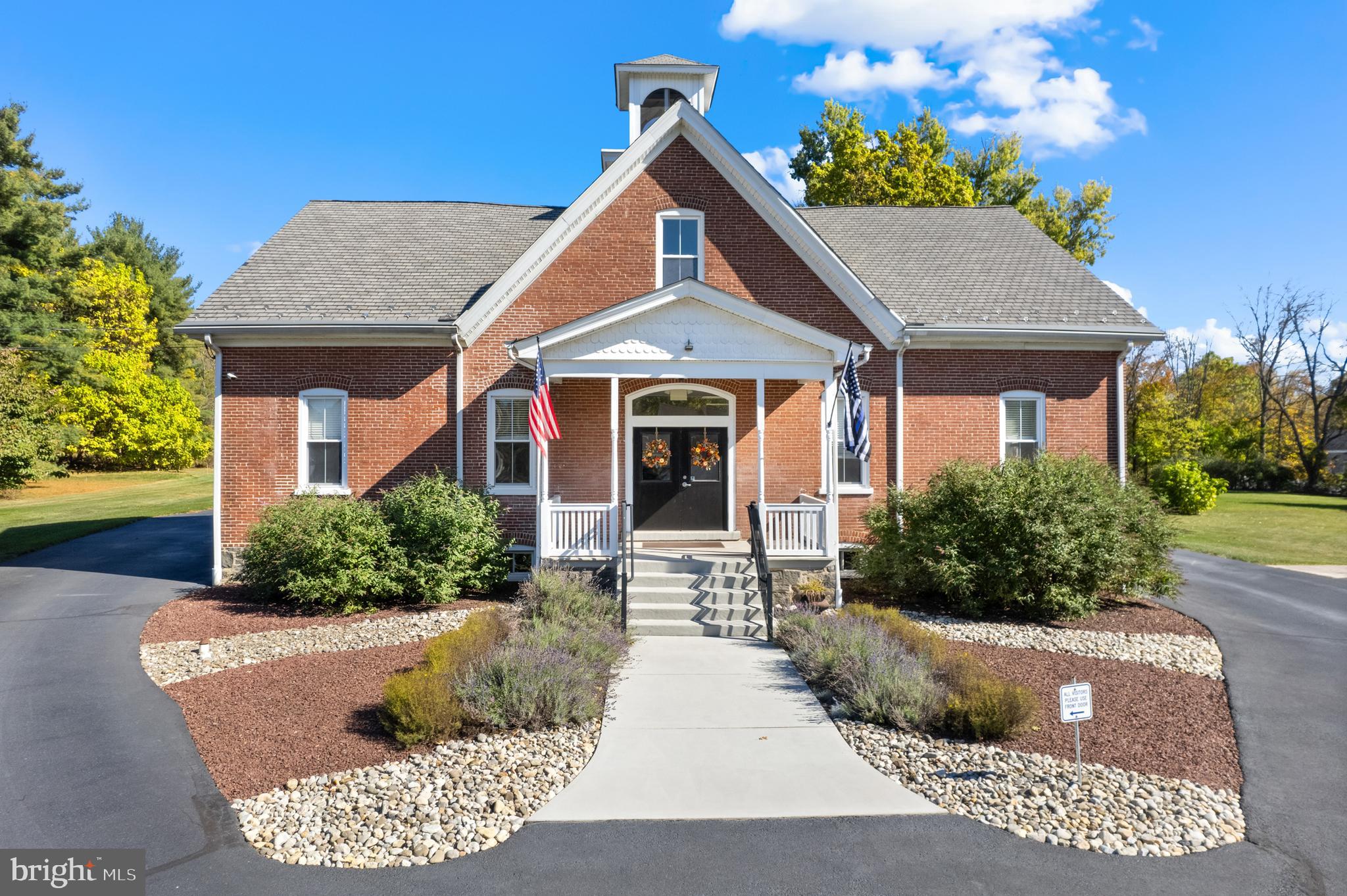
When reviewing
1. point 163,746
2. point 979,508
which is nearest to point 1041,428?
point 979,508

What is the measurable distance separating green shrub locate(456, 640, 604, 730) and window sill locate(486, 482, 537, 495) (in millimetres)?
6436

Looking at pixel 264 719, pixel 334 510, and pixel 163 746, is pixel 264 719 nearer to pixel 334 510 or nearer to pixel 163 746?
Result: pixel 163 746

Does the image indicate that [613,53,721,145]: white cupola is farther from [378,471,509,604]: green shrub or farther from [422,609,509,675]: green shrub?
[422,609,509,675]: green shrub

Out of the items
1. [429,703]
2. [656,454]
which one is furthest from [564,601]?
[656,454]

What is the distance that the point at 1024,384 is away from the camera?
14633 mm

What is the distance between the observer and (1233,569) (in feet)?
53.4

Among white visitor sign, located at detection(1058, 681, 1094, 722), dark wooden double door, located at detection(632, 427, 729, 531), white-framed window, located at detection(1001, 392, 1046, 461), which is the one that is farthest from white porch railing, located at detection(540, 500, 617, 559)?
white-framed window, located at detection(1001, 392, 1046, 461)

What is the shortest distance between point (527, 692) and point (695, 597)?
178 inches

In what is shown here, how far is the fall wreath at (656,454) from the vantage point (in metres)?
14.2

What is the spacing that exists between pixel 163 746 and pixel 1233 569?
19.4m

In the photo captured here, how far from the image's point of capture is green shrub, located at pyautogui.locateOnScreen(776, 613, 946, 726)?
7.12m

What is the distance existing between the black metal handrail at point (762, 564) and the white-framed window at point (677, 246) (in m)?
5.16

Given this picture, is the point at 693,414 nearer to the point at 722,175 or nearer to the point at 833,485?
the point at 833,485

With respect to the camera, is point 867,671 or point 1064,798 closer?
point 1064,798
